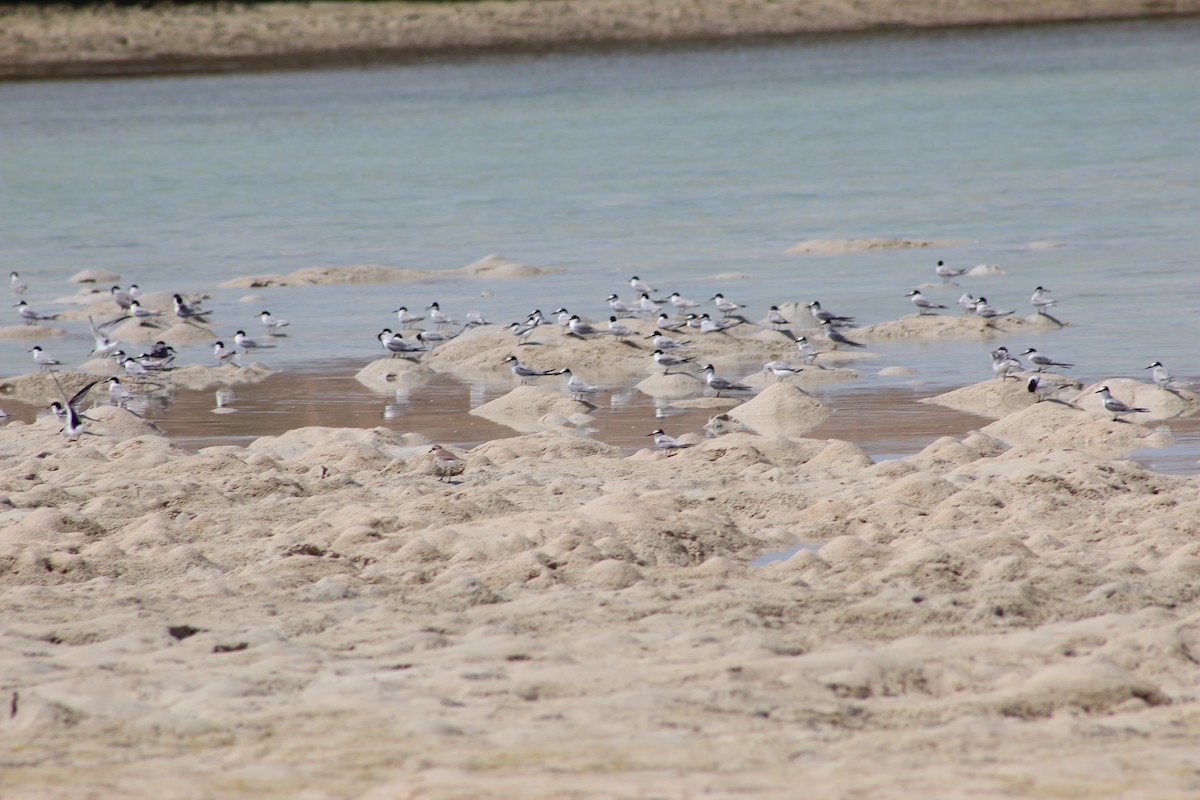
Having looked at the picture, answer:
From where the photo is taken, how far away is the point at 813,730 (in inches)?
225

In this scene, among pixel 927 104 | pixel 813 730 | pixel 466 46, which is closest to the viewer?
pixel 813 730

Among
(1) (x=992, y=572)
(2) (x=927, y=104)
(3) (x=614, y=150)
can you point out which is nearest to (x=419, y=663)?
(1) (x=992, y=572)

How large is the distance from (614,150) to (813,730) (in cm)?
3451

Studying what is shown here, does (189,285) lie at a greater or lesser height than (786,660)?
lesser

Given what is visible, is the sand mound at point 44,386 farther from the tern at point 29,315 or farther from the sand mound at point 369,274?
the sand mound at point 369,274

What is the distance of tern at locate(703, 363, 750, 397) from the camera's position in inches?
549

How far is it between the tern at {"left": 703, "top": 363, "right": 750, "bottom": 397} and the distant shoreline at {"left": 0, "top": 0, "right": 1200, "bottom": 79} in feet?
186

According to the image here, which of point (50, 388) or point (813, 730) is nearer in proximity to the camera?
point (813, 730)

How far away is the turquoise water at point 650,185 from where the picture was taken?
65.2ft

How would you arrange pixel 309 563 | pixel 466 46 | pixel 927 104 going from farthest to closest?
pixel 466 46, pixel 927 104, pixel 309 563

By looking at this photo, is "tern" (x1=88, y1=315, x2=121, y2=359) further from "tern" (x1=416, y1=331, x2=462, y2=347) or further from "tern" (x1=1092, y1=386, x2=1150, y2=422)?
"tern" (x1=1092, y1=386, x2=1150, y2=422)

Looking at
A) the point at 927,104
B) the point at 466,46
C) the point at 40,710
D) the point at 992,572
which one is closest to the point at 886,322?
the point at 992,572

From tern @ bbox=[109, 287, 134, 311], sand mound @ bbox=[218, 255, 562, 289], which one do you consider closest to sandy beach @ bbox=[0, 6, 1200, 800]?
tern @ bbox=[109, 287, 134, 311]

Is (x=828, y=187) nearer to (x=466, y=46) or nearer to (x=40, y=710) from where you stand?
(x=40, y=710)
